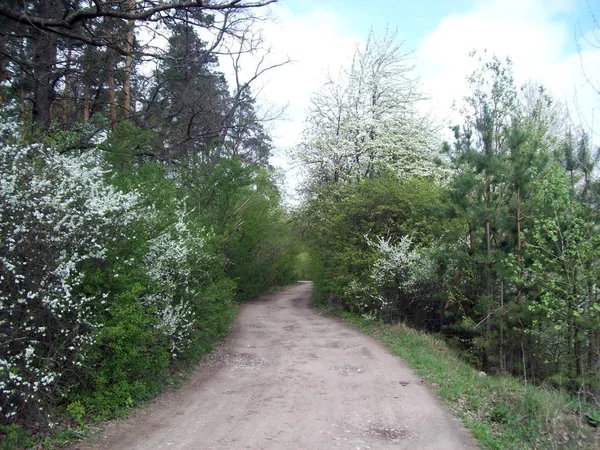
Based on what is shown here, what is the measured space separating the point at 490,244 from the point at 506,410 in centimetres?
589

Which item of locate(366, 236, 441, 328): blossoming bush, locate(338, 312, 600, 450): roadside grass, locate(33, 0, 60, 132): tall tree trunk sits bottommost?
locate(338, 312, 600, 450): roadside grass

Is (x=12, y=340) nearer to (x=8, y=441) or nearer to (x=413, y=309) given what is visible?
(x=8, y=441)

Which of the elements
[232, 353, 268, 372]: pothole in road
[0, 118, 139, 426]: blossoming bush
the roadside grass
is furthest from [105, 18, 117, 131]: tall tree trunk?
the roadside grass

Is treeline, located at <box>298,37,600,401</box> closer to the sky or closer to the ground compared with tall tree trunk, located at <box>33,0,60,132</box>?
closer to the ground

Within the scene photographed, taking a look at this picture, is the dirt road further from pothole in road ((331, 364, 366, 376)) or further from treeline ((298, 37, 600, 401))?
treeline ((298, 37, 600, 401))

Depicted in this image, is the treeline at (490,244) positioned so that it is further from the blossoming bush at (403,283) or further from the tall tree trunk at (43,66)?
the tall tree trunk at (43,66)

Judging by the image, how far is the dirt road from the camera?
19.4 feet

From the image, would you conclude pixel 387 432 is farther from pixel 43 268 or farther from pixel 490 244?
pixel 490 244

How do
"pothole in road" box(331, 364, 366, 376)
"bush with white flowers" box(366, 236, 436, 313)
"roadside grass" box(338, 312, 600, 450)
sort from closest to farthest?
"roadside grass" box(338, 312, 600, 450)
"pothole in road" box(331, 364, 366, 376)
"bush with white flowers" box(366, 236, 436, 313)

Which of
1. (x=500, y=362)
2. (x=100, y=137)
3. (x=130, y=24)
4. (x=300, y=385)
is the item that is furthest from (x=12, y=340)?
(x=500, y=362)

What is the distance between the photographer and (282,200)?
91.2 ft

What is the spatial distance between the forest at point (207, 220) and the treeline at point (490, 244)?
6cm

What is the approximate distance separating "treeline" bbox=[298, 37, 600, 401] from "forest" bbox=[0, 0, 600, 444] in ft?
0.19

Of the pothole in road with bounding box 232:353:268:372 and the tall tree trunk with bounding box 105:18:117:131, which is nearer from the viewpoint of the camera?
the pothole in road with bounding box 232:353:268:372
